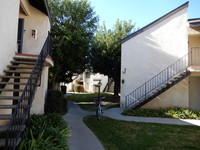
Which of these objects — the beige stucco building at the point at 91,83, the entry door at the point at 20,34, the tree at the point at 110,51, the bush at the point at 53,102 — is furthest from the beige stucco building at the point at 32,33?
the beige stucco building at the point at 91,83

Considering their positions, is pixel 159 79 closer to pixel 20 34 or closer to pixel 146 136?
pixel 146 136

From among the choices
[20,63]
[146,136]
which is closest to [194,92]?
[146,136]

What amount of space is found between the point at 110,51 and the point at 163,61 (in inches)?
231

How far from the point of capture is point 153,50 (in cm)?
1075

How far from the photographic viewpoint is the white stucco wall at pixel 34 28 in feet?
24.0

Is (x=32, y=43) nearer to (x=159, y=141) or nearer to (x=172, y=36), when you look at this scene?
(x=159, y=141)

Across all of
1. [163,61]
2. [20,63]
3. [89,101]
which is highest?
[163,61]

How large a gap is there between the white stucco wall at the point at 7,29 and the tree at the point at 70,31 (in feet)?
16.9

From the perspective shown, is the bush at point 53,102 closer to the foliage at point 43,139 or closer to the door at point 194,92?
the foliage at point 43,139

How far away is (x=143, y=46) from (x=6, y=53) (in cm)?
915

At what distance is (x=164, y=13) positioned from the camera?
34.7 ft

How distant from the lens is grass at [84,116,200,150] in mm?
4625

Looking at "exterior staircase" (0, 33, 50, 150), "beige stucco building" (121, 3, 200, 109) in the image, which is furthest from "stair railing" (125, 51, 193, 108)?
"exterior staircase" (0, 33, 50, 150)

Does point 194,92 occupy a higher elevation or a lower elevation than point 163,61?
lower
